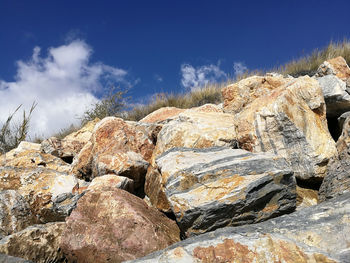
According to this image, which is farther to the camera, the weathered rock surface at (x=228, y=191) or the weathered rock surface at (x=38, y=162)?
the weathered rock surface at (x=38, y=162)

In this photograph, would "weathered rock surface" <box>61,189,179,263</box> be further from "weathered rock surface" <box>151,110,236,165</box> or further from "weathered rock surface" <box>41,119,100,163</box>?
"weathered rock surface" <box>41,119,100,163</box>

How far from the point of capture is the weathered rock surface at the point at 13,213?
3768mm

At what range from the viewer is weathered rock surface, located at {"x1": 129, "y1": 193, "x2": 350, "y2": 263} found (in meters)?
2.01

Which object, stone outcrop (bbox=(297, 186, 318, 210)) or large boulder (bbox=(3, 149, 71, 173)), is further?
large boulder (bbox=(3, 149, 71, 173))

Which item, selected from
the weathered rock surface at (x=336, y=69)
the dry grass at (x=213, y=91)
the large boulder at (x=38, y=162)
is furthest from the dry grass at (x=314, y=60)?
the large boulder at (x=38, y=162)

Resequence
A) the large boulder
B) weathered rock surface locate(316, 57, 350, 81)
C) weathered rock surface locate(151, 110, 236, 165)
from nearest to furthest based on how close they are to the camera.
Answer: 1. weathered rock surface locate(151, 110, 236, 165)
2. the large boulder
3. weathered rock surface locate(316, 57, 350, 81)

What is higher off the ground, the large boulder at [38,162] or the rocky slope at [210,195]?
the large boulder at [38,162]

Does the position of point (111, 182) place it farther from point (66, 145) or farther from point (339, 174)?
point (66, 145)

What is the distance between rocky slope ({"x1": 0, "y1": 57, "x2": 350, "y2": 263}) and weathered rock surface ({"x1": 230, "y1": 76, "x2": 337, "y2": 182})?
0.01 metres

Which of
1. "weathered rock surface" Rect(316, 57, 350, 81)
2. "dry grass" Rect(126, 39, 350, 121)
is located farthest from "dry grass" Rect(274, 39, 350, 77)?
"weathered rock surface" Rect(316, 57, 350, 81)

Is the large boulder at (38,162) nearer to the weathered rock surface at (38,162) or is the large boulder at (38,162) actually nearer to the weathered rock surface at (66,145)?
the weathered rock surface at (38,162)

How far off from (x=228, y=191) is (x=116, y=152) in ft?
7.42

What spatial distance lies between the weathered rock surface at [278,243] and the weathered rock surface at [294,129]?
118 cm

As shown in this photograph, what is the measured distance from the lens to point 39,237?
326 cm
